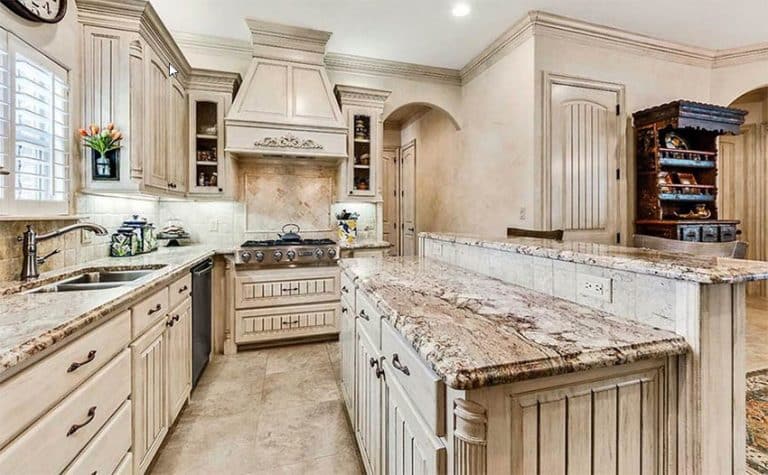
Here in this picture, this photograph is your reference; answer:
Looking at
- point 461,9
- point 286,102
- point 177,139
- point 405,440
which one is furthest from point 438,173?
point 405,440

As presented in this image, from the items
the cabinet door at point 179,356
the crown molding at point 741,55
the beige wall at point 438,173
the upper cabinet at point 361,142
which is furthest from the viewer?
the beige wall at point 438,173

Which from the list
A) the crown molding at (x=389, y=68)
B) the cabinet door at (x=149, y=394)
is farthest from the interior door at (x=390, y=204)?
the cabinet door at (x=149, y=394)

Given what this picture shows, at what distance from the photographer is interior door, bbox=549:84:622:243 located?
3.37 meters

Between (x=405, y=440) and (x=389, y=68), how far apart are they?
3962mm

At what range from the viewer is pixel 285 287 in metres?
3.38

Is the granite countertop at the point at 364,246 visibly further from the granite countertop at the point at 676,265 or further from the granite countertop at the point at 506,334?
the granite countertop at the point at 676,265

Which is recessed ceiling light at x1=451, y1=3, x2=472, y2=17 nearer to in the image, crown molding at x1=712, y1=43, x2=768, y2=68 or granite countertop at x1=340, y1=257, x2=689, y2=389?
granite countertop at x1=340, y1=257, x2=689, y2=389

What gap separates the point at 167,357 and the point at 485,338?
1833 mm

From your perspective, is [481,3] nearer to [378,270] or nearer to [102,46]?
[378,270]

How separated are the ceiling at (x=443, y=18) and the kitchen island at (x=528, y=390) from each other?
2865 millimetres

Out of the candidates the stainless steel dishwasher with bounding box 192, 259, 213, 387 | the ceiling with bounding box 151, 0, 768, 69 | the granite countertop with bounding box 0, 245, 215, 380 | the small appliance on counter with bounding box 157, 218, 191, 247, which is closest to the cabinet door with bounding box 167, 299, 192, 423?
the stainless steel dishwasher with bounding box 192, 259, 213, 387

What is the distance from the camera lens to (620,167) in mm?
3625

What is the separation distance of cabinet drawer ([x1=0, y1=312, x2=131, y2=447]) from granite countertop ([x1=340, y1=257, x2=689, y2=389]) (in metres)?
0.98

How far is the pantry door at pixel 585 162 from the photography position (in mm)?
3363
